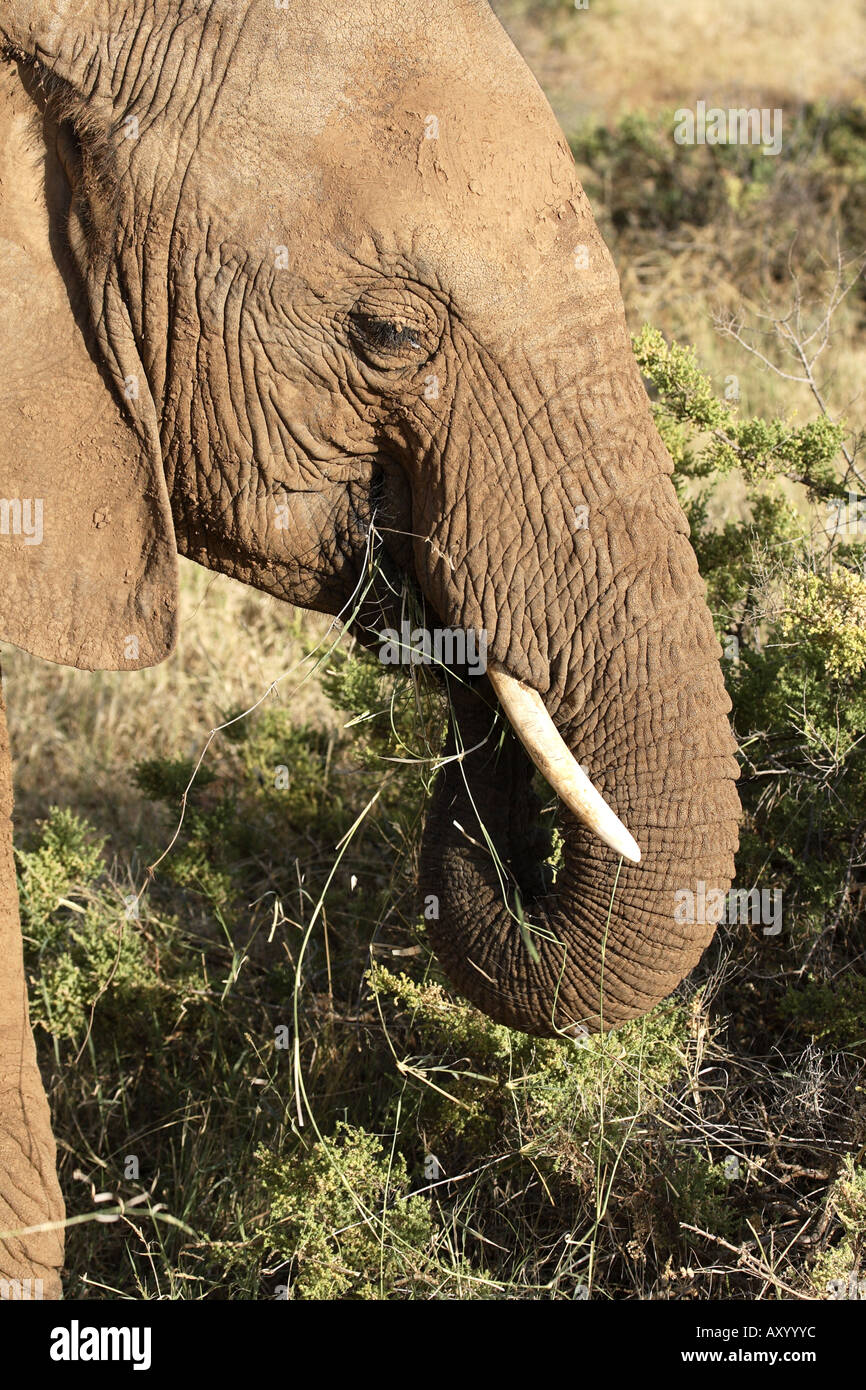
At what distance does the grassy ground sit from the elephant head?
63 cm

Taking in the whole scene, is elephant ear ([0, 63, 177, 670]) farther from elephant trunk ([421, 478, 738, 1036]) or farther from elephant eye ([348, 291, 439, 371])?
elephant trunk ([421, 478, 738, 1036])

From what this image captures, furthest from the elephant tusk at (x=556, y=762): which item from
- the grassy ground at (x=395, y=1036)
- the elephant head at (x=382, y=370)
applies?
the grassy ground at (x=395, y=1036)

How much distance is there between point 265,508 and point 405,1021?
1.84m

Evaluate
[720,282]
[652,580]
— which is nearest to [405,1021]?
[652,580]

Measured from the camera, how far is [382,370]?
9.92ft

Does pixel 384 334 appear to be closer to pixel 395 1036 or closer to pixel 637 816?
pixel 637 816

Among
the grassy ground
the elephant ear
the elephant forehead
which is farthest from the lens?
the grassy ground

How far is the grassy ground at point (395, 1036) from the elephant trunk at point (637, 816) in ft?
1.61

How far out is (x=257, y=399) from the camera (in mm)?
3096

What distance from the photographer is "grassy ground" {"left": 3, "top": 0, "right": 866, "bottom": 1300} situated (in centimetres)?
374

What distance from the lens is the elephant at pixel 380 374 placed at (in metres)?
2.91

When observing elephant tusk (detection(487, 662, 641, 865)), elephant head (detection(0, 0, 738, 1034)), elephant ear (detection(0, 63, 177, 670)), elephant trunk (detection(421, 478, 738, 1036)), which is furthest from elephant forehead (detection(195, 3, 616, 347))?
elephant tusk (detection(487, 662, 641, 865))

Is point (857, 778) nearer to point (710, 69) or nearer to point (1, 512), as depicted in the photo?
point (1, 512)

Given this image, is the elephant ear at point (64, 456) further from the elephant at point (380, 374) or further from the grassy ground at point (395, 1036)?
the grassy ground at point (395, 1036)
